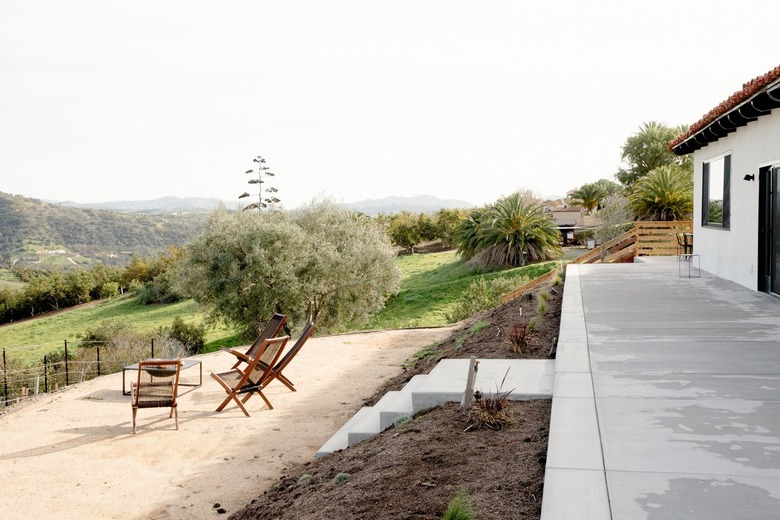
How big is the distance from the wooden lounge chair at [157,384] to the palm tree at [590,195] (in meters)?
47.5

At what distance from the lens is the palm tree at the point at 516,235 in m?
28.8

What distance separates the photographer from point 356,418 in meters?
6.73

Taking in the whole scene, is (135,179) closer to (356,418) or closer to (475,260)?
(475,260)

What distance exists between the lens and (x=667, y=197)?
883 inches

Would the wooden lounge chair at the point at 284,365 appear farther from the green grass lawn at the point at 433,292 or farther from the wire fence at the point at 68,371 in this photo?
the green grass lawn at the point at 433,292

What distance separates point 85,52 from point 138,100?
16.4 metres

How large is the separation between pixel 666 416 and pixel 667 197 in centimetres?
1996

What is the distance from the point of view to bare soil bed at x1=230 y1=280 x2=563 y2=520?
330cm

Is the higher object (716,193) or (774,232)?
(716,193)

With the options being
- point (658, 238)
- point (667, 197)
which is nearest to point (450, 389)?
point (658, 238)

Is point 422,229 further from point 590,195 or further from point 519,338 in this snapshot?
point 519,338

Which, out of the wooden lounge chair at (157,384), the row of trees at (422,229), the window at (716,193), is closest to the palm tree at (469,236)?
the window at (716,193)

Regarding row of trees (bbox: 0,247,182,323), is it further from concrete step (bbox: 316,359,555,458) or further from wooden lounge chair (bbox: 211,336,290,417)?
concrete step (bbox: 316,359,555,458)

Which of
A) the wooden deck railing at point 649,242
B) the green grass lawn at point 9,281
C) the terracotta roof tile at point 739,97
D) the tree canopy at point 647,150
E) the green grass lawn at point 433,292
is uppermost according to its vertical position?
the tree canopy at point 647,150
